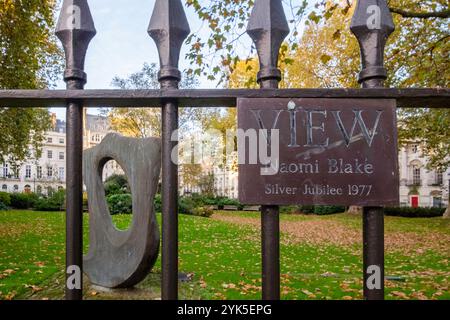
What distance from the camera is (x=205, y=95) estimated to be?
1658mm

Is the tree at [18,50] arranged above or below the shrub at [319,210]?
above

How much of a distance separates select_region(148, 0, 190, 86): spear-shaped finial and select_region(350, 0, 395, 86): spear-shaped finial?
830 millimetres

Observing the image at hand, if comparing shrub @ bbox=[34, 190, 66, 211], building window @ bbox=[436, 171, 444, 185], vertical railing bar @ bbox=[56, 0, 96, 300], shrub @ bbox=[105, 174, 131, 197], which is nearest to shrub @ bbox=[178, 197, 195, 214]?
shrub @ bbox=[105, 174, 131, 197]

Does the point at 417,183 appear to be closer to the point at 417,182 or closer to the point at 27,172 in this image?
Answer: the point at 417,182

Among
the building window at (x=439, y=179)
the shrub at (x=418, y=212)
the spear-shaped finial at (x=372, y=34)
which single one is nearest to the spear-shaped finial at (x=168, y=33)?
the spear-shaped finial at (x=372, y=34)

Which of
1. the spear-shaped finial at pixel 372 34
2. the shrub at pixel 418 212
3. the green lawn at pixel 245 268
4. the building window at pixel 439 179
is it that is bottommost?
the shrub at pixel 418 212

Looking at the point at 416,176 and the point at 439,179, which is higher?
the point at 416,176

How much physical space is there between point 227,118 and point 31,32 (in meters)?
15.3

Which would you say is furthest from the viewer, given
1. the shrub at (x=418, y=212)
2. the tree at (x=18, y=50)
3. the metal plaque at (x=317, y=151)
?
the shrub at (x=418, y=212)

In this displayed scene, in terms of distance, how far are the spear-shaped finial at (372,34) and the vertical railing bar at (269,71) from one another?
0.35 metres

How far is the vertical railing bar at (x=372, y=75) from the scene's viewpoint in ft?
5.36

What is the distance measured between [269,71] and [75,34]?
94 centimetres

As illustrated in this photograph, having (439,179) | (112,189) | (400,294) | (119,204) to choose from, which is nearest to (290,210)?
(112,189)

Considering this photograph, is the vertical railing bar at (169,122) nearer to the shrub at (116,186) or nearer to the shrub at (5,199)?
the shrub at (116,186)
